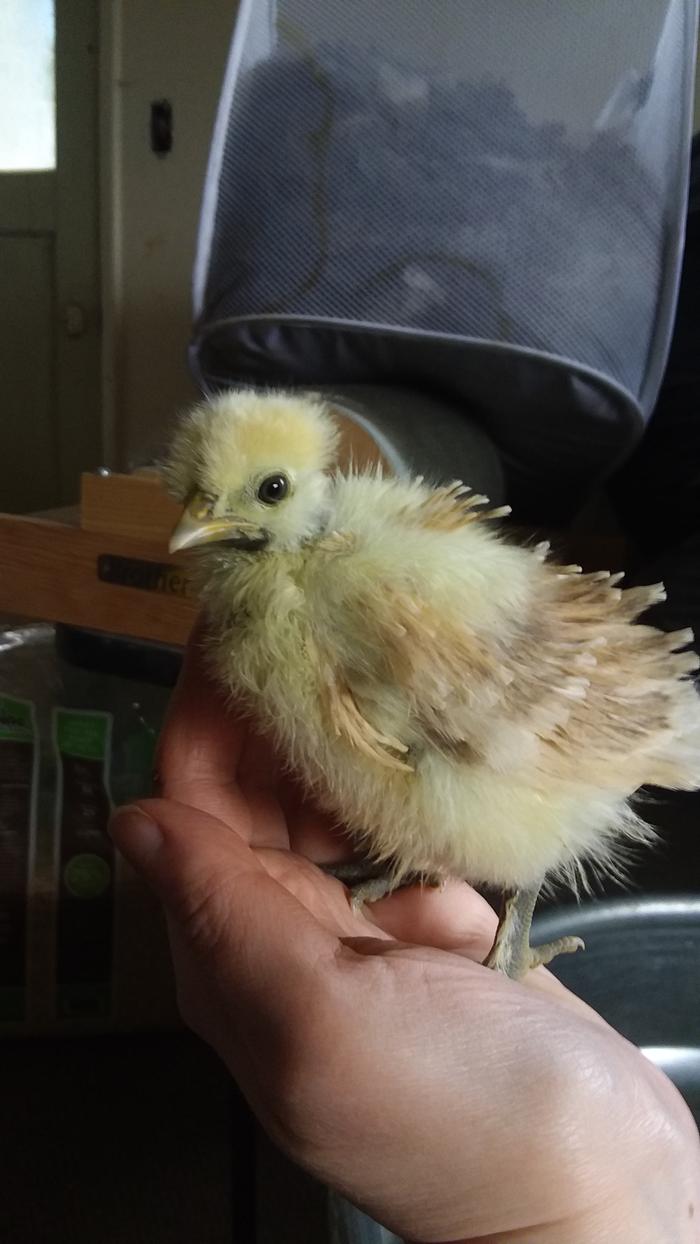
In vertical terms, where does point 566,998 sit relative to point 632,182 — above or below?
below

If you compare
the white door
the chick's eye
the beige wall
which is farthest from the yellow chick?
the white door

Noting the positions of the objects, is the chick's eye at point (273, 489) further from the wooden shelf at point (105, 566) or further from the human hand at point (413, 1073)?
the wooden shelf at point (105, 566)

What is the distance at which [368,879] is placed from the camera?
683mm

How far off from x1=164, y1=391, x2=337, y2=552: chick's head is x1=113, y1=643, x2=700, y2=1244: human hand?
173 millimetres

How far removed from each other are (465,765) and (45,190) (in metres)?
2.21

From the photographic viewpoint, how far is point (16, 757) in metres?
1.20

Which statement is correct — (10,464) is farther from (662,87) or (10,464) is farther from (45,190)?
(662,87)

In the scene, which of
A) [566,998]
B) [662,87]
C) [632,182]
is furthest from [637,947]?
[662,87]

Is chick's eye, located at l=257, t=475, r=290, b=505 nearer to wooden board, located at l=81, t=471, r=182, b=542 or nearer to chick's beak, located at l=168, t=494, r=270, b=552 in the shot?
chick's beak, located at l=168, t=494, r=270, b=552

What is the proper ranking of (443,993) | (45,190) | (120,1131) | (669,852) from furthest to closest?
(45,190) < (120,1131) < (669,852) < (443,993)

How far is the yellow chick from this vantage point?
19.0 inches

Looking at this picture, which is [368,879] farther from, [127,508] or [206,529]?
[127,508]

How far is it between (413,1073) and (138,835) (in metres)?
0.20

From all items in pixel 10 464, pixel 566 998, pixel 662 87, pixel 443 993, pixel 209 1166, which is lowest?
pixel 209 1166
